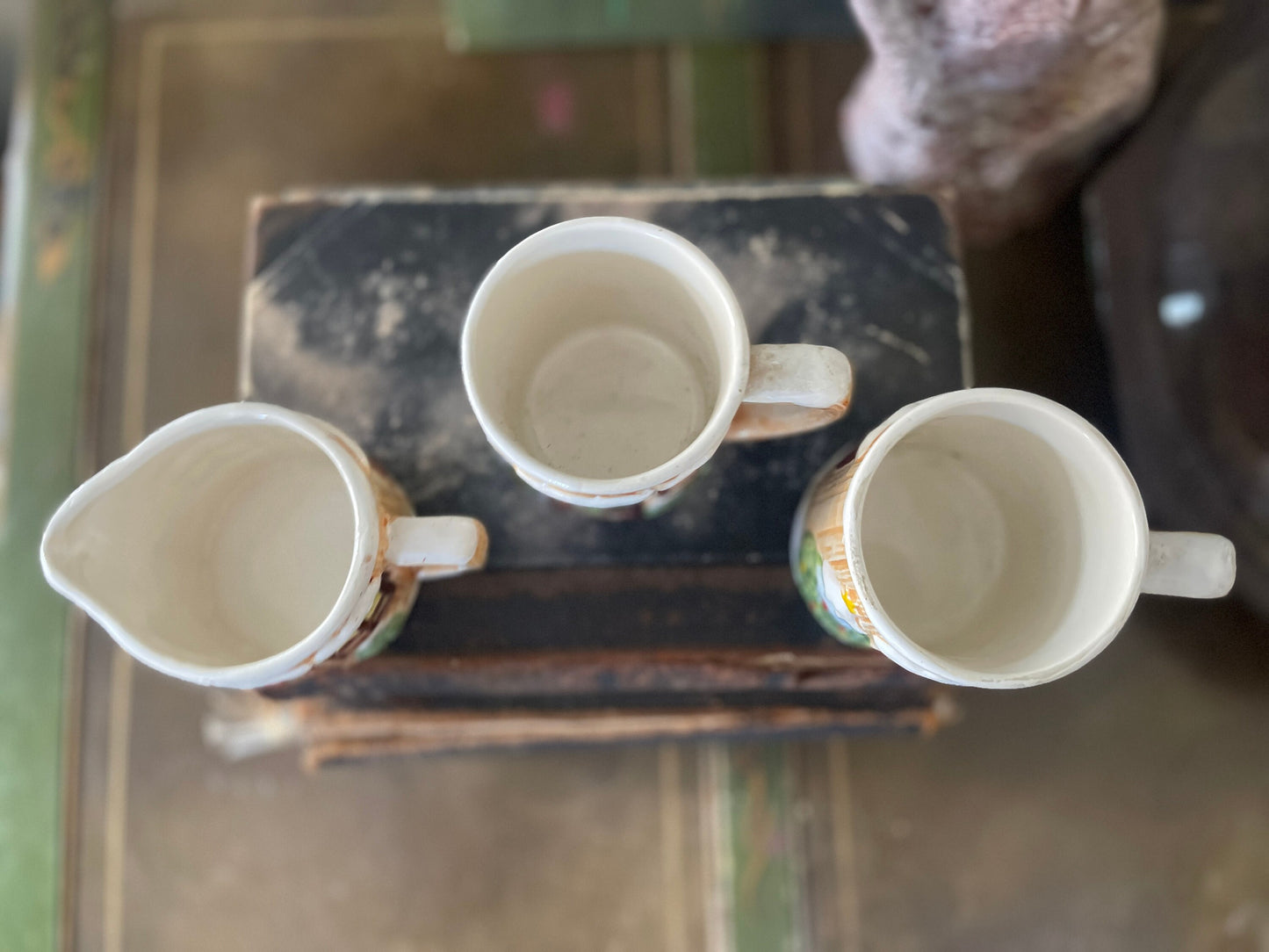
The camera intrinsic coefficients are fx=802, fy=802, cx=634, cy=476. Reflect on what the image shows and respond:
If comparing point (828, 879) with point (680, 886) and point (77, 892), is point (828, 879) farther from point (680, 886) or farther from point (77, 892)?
point (77, 892)

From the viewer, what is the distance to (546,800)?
1049mm

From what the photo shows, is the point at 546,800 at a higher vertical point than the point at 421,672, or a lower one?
lower

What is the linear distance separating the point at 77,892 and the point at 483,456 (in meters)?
0.89

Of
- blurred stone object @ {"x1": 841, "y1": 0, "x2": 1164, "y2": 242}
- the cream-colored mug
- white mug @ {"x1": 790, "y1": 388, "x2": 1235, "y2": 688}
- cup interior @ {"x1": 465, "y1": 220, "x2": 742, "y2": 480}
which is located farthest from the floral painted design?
blurred stone object @ {"x1": 841, "y1": 0, "x2": 1164, "y2": 242}

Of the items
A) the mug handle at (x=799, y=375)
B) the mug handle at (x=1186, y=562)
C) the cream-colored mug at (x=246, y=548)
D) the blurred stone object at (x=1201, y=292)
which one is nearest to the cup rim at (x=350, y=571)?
the cream-colored mug at (x=246, y=548)

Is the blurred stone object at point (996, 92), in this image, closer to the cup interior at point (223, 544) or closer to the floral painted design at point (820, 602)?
the floral painted design at point (820, 602)

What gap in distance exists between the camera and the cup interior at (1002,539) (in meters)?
0.48

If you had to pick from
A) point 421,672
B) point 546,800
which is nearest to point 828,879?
point 546,800

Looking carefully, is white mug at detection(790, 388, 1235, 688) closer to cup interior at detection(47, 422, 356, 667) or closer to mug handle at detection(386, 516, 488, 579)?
mug handle at detection(386, 516, 488, 579)

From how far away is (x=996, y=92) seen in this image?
0.71 m

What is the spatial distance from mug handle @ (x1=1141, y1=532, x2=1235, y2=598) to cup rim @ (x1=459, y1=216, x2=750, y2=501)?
0.88 feet

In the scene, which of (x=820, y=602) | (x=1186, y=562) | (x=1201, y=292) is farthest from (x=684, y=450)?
(x=1201, y=292)

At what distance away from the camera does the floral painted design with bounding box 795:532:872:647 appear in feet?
1.77

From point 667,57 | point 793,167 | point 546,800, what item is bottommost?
point 546,800
